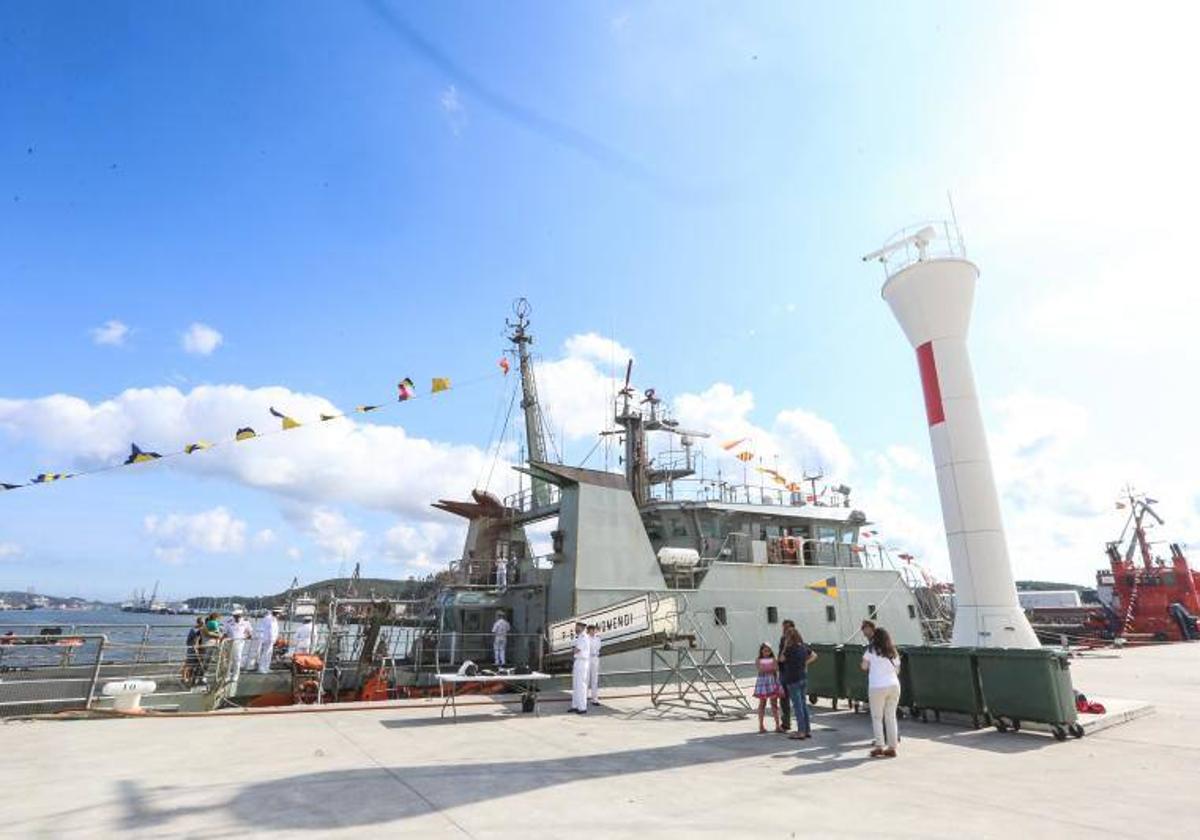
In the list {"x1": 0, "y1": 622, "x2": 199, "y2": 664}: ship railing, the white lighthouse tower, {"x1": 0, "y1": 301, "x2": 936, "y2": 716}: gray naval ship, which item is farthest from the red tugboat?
{"x1": 0, "y1": 622, "x2": 199, "y2": 664}: ship railing

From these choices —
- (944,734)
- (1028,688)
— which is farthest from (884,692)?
(1028,688)

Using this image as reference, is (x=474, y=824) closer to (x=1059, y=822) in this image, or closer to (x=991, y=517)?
(x=1059, y=822)

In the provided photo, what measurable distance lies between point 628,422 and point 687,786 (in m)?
14.9

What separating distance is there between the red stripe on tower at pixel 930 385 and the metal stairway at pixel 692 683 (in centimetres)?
590

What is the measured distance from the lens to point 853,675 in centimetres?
1031

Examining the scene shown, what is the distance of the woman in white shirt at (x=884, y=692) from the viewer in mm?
7379

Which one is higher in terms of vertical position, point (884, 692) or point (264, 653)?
point (264, 653)

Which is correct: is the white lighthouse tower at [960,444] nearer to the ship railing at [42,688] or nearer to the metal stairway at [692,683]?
Result: the metal stairway at [692,683]

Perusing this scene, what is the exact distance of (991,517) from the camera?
36.9 ft

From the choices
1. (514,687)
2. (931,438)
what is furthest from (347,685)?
(931,438)

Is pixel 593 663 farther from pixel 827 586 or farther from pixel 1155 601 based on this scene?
pixel 1155 601

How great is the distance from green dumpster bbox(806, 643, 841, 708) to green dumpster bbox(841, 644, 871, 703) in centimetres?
12

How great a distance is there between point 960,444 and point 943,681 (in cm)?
429

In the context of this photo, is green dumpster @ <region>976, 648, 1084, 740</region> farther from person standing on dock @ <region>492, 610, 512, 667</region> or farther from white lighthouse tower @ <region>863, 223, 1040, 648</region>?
person standing on dock @ <region>492, 610, 512, 667</region>
